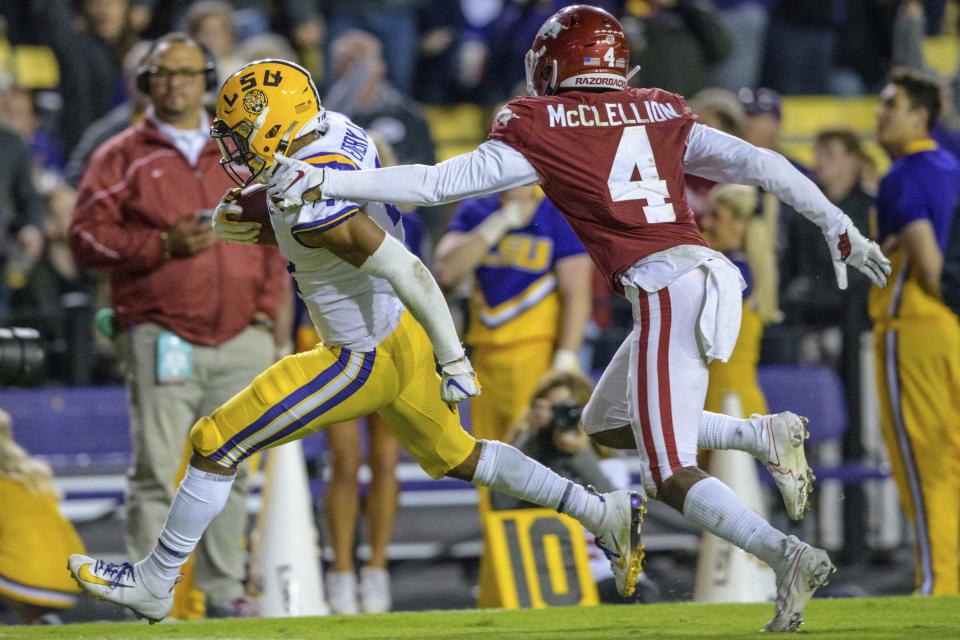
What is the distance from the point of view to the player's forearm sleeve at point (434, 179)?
178 inches

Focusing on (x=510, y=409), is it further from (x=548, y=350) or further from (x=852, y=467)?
(x=852, y=467)

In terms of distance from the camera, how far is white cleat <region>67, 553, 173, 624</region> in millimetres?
4984

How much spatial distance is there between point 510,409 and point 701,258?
2.66 metres

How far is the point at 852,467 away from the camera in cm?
843

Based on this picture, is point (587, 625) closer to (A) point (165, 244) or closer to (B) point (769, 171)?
(B) point (769, 171)

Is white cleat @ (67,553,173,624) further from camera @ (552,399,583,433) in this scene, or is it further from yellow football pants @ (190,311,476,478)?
camera @ (552,399,583,433)

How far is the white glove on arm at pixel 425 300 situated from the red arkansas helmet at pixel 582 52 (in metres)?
0.72

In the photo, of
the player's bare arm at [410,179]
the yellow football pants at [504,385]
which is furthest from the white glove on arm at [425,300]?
the yellow football pants at [504,385]

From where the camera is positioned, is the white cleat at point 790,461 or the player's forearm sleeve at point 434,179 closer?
the player's forearm sleeve at point 434,179

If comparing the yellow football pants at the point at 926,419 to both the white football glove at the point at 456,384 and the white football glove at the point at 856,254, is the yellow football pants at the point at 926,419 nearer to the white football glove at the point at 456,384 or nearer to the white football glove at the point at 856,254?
the white football glove at the point at 856,254

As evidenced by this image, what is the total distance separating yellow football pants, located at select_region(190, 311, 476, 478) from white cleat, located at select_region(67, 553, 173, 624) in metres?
0.47

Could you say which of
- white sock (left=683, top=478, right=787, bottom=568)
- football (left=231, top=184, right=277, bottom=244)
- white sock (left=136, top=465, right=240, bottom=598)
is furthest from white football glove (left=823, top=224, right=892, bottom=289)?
white sock (left=136, top=465, right=240, bottom=598)

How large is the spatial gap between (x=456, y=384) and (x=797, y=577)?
1.09 meters

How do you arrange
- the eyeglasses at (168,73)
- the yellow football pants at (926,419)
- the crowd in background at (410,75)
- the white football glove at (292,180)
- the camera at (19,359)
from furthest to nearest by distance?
the crowd in background at (410,75) → the yellow football pants at (926,419) → the eyeglasses at (168,73) → the camera at (19,359) → the white football glove at (292,180)
